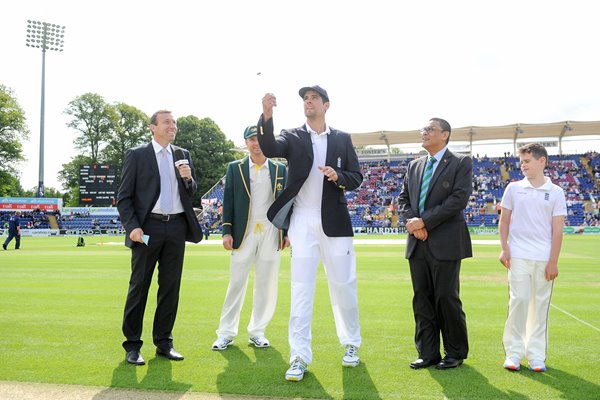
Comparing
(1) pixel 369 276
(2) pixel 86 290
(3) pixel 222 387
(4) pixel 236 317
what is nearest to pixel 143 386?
(3) pixel 222 387

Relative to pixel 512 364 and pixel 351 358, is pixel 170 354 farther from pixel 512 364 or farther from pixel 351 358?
pixel 512 364

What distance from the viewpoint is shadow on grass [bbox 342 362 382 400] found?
13.2 feet

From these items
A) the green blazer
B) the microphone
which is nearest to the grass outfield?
the green blazer

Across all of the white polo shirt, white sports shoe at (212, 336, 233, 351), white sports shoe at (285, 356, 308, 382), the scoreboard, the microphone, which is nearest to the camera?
white sports shoe at (285, 356, 308, 382)

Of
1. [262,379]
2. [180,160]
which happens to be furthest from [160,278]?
[262,379]

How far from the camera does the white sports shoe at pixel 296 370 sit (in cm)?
445

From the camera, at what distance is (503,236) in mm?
5215

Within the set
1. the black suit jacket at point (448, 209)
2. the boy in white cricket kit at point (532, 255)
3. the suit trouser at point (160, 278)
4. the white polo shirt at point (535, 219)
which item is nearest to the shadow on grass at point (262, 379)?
the suit trouser at point (160, 278)

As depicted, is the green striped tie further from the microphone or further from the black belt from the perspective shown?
the black belt

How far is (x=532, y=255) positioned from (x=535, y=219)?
360mm

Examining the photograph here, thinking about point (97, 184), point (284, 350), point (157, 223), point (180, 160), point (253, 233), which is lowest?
point (284, 350)

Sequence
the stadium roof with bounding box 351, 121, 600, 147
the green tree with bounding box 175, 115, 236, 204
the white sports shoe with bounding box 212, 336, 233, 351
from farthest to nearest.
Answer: the green tree with bounding box 175, 115, 236, 204 → the stadium roof with bounding box 351, 121, 600, 147 → the white sports shoe with bounding box 212, 336, 233, 351

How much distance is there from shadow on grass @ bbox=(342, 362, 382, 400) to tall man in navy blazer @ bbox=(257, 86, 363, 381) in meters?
0.15

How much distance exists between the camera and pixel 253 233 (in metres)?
6.09
